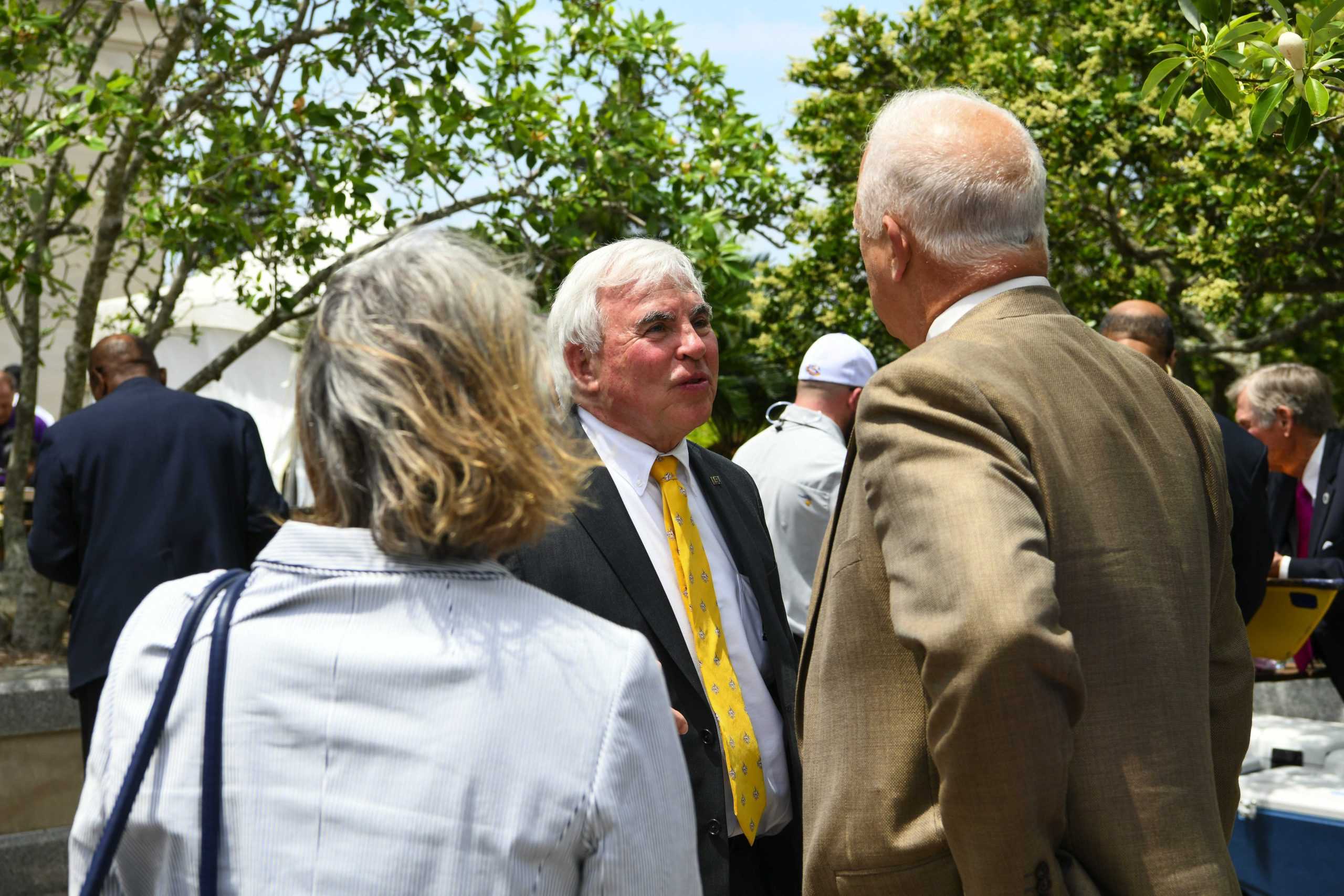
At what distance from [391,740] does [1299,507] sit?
4.99 metres

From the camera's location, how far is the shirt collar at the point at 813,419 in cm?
490

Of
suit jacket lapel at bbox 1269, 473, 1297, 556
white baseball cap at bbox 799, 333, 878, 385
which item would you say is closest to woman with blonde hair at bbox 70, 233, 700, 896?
white baseball cap at bbox 799, 333, 878, 385

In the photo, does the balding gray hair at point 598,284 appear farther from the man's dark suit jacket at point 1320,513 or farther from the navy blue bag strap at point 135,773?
the man's dark suit jacket at point 1320,513

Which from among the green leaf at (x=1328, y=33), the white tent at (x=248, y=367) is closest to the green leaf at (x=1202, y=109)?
the green leaf at (x=1328, y=33)

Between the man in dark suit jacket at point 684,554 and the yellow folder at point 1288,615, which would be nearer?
the man in dark suit jacket at point 684,554

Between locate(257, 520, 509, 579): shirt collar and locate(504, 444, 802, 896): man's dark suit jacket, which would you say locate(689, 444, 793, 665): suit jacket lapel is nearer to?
locate(504, 444, 802, 896): man's dark suit jacket

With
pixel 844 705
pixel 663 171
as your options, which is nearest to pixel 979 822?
pixel 844 705

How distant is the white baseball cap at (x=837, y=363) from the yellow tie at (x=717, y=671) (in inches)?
93.1

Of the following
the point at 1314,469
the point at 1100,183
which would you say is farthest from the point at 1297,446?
the point at 1100,183

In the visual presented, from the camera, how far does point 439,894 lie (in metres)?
1.29

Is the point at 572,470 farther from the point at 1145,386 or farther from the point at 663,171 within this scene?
the point at 663,171

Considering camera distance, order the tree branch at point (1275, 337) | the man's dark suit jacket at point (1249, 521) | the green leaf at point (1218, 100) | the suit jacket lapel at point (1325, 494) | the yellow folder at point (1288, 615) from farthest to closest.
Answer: the tree branch at point (1275, 337) → the suit jacket lapel at point (1325, 494) → the yellow folder at point (1288, 615) → the man's dark suit jacket at point (1249, 521) → the green leaf at point (1218, 100)

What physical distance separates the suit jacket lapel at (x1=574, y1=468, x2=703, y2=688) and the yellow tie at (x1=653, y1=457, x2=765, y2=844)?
0.25 feet

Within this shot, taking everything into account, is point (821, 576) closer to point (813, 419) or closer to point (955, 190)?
point (955, 190)
